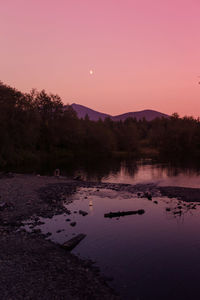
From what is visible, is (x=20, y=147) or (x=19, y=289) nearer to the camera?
(x=19, y=289)

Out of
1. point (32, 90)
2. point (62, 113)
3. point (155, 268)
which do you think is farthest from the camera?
point (62, 113)

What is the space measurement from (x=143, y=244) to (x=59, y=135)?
87.4 meters

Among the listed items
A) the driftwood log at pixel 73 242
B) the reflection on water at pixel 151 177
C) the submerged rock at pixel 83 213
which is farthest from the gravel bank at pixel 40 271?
the reflection on water at pixel 151 177

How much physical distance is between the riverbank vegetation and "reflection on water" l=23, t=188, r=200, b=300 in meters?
46.4

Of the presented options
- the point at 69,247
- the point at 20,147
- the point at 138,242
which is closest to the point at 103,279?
the point at 69,247

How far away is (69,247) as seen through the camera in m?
16.3

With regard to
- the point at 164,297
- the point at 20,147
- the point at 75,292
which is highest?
the point at 20,147

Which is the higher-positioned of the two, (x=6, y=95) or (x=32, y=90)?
(x=32, y=90)

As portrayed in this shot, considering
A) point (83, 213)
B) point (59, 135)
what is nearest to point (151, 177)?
point (83, 213)

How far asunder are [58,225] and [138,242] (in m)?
7.04

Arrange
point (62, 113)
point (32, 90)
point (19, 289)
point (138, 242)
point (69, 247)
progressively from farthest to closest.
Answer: point (62, 113) < point (32, 90) < point (138, 242) < point (69, 247) < point (19, 289)

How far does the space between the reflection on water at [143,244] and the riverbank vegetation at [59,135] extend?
4641cm

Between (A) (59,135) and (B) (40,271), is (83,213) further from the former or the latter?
(A) (59,135)

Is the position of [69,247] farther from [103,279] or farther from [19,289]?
[19,289]
